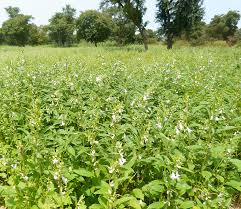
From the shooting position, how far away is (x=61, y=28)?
254 feet

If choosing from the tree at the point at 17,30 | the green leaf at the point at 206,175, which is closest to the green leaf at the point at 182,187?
the green leaf at the point at 206,175

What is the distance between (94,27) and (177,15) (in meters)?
21.0

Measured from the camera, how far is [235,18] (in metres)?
93.0

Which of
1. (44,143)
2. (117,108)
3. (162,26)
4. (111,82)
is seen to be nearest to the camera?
(117,108)

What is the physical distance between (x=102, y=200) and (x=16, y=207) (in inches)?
43.4

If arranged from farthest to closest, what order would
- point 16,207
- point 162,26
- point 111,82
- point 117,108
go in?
point 162,26
point 111,82
point 117,108
point 16,207

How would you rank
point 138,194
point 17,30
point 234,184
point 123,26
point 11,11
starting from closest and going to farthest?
point 138,194, point 234,184, point 123,26, point 17,30, point 11,11

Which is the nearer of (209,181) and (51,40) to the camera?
(209,181)

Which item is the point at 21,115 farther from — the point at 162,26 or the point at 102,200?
the point at 162,26

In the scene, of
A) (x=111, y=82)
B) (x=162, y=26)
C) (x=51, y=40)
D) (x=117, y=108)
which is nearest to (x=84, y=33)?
(x=162, y=26)

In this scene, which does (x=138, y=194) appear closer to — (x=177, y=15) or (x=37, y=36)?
(x=177, y=15)

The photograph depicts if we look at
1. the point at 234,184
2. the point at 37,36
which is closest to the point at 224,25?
the point at 37,36

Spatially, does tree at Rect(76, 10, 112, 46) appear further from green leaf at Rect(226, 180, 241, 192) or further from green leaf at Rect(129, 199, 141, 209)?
green leaf at Rect(129, 199, 141, 209)

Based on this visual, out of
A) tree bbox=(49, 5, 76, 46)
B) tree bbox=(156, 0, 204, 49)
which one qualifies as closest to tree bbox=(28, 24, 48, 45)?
tree bbox=(49, 5, 76, 46)
